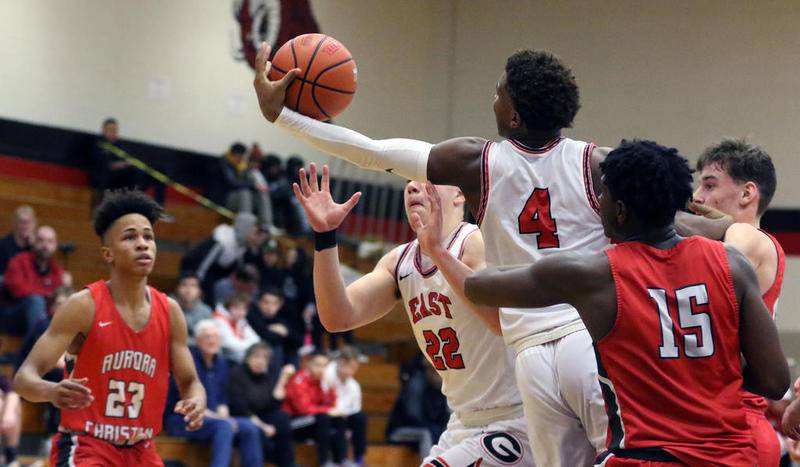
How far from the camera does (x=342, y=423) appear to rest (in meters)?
11.4

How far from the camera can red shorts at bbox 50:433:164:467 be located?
17.1 ft

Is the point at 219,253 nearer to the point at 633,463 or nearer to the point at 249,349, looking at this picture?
the point at 249,349

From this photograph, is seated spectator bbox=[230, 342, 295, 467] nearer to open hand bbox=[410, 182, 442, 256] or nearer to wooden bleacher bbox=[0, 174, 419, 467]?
wooden bleacher bbox=[0, 174, 419, 467]

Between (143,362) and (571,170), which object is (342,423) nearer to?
(143,362)

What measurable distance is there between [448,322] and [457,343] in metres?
0.10

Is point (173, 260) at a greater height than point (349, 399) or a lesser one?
greater

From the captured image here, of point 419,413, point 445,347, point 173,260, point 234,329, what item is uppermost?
point 173,260

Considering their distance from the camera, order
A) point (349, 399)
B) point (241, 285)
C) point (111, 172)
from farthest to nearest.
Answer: point (111, 172) < point (241, 285) < point (349, 399)

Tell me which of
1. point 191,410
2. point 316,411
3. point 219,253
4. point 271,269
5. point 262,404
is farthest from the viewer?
point 271,269

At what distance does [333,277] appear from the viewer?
15.6ft

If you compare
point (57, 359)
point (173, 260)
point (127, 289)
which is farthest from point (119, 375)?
point (173, 260)

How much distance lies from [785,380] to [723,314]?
0.32 metres

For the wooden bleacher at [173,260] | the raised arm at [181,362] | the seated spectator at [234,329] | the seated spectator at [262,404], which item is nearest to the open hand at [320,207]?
the raised arm at [181,362]

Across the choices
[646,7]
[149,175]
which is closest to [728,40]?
[646,7]
